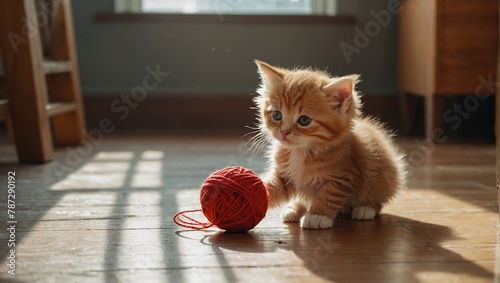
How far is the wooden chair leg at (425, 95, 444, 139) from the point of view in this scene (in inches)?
128

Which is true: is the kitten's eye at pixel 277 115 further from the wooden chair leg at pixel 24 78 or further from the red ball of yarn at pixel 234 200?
the wooden chair leg at pixel 24 78

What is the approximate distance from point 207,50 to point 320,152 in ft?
7.76

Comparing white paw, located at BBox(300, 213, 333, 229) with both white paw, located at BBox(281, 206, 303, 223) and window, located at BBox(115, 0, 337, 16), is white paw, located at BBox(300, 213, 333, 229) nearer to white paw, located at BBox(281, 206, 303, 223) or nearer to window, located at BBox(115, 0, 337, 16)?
white paw, located at BBox(281, 206, 303, 223)

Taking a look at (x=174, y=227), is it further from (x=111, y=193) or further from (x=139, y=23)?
(x=139, y=23)

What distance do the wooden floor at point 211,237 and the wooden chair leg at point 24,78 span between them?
0.44ft

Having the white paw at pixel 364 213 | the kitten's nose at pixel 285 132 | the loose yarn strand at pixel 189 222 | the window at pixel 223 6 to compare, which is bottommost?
the white paw at pixel 364 213

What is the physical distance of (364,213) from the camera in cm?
165

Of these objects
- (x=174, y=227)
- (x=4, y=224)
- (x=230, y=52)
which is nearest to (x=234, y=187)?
(x=174, y=227)

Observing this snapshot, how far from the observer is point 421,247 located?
1.38 metres

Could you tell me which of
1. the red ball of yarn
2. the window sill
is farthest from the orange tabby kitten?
the window sill

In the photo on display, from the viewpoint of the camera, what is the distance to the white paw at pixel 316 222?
1.54m

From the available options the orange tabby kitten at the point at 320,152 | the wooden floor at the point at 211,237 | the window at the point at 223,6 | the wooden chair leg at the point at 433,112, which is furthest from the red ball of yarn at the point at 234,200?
the window at the point at 223,6

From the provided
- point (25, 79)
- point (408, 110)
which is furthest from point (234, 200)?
point (408, 110)

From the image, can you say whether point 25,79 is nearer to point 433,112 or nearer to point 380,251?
point 380,251
